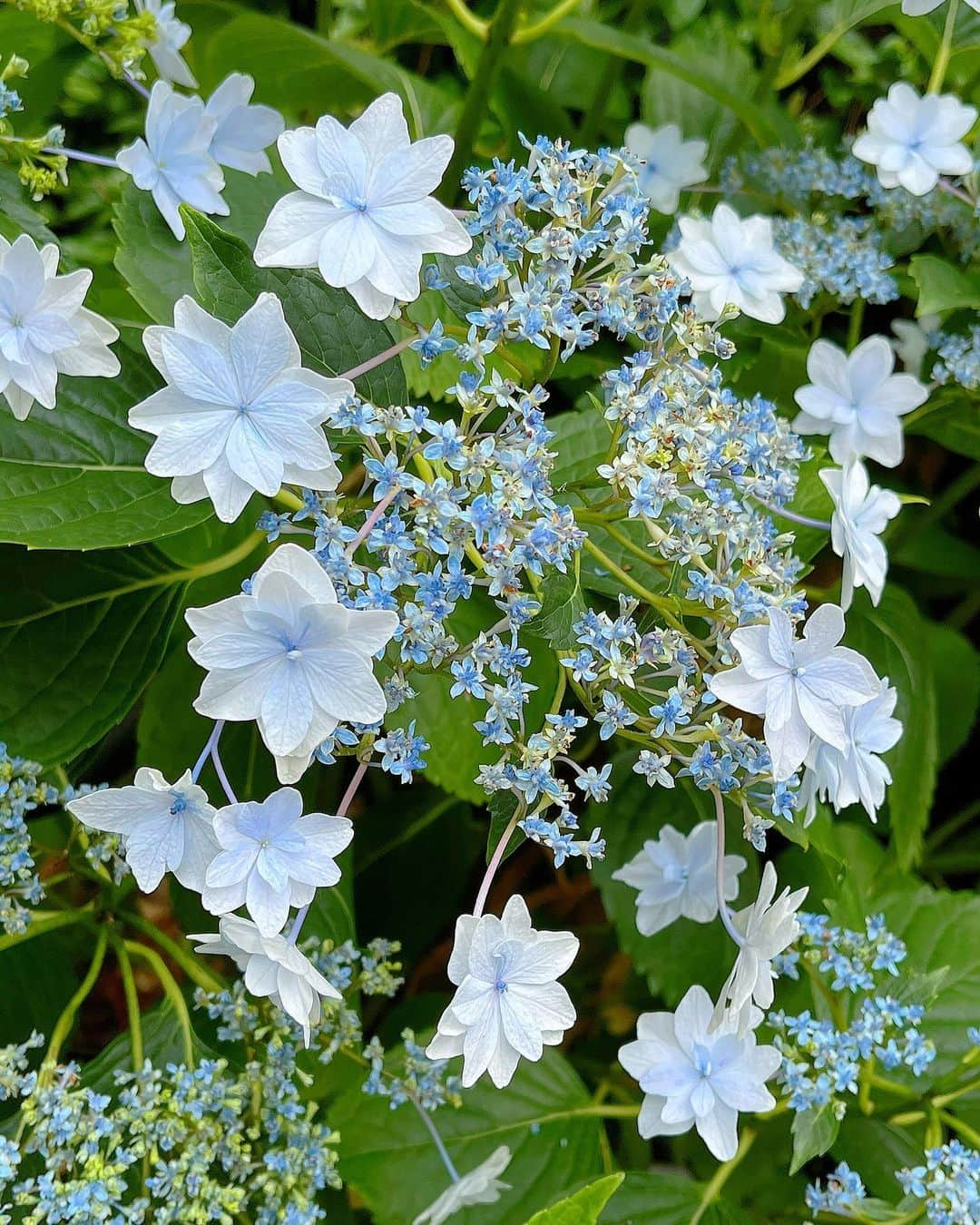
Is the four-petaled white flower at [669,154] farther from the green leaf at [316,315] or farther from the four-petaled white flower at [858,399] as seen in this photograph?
the green leaf at [316,315]

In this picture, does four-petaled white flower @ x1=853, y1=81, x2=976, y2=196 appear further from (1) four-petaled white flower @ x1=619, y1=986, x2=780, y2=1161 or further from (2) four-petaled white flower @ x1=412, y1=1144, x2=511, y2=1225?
(2) four-petaled white flower @ x1=412, y1=1144, x2=511, y2=1225

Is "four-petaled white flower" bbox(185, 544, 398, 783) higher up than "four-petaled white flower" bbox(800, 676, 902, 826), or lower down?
higher up

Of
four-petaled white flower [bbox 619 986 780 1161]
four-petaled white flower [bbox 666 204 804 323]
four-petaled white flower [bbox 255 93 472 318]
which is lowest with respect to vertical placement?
four-petaled white flower [bbox 619 986 780 1161]

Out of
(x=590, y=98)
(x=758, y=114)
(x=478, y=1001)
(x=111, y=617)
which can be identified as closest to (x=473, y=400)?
(x=478, y=1001)

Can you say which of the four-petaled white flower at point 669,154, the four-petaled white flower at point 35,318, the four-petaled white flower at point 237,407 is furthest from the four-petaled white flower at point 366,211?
the four-petaled white flower at point 669,154

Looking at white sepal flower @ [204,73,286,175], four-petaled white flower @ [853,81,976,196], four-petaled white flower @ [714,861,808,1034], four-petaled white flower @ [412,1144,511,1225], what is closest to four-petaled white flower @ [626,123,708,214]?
four-petaled white flower @ [853,81,976,196]

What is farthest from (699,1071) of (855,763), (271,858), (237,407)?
(237,407)

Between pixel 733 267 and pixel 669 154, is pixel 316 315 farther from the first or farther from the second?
pixel 669 154
